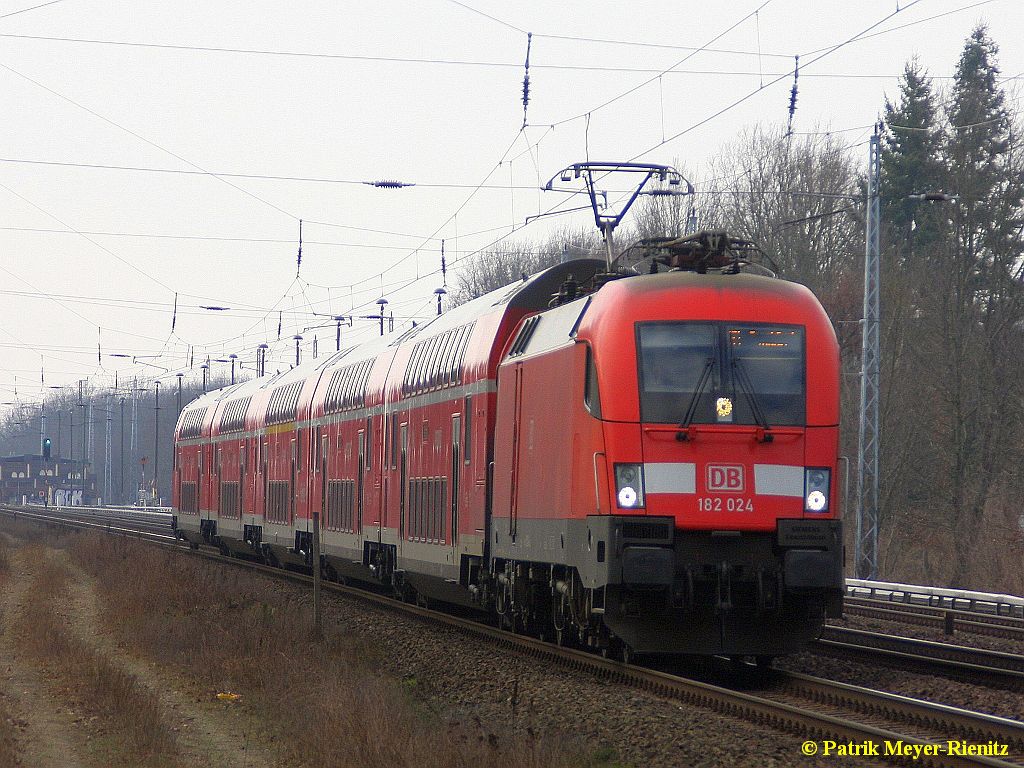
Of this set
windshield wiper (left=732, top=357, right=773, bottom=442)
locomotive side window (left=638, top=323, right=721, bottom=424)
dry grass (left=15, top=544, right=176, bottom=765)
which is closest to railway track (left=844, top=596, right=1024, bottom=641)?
windshield wiper (left=732, top=357, right=773, bottom=442)

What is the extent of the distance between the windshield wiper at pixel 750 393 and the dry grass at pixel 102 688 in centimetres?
555

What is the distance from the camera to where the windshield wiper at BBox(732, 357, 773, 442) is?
40.8 ft

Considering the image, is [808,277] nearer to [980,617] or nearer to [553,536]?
[980,617]

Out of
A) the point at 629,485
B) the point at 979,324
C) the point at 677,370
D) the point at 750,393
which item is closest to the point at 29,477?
the point at 979,324

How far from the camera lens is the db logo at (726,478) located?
12.3m

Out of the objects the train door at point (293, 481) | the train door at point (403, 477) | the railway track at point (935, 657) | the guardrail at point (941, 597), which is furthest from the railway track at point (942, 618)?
the train door at point (293, 481)

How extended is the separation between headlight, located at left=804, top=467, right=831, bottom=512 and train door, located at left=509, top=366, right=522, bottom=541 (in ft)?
→ 11.7

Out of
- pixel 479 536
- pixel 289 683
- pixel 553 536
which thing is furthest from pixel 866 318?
pixel 289 683

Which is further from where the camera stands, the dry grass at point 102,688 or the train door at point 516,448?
the train door at point 516,448

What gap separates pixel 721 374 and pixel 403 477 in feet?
30.4

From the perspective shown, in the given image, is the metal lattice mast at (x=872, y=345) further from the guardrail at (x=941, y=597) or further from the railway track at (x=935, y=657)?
the railway track at (x=935, y=657)

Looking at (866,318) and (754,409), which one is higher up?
(866,318)

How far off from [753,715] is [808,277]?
36662 millimetres

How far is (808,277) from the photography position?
4594 cm
